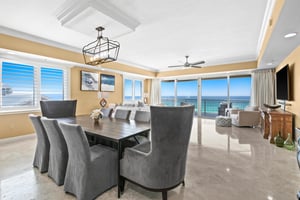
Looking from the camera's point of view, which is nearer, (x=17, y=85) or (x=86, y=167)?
(x=86, y=167)

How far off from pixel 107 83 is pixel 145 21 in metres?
3.96

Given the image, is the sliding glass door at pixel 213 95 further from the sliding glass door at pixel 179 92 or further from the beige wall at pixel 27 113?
the beige wall at pixel 27 113

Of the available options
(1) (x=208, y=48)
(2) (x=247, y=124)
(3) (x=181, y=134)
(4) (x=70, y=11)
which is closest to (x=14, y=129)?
(4) (x=70, y=11)

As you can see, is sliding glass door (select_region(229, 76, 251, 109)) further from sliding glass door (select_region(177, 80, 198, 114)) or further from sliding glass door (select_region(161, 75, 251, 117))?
sliding glass door (select_region(177, 80, 198, 114))

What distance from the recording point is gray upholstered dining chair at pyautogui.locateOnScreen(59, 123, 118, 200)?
1627 mm

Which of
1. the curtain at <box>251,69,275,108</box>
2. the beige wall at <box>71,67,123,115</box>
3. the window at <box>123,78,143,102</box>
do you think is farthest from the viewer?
the window at <box>123,78,143,102</box>

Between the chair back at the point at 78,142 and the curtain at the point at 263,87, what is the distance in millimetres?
6692

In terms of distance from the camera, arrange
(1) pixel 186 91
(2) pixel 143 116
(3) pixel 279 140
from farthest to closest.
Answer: (1) pixel 186 91 < (3) pixel 279 140 < (2) pixel 143 116

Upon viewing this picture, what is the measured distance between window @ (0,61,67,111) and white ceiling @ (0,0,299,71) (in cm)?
100

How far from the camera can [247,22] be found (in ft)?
9.95

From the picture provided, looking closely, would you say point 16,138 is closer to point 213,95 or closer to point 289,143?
point 289,143

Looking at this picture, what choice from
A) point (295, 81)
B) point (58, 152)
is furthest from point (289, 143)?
point (58, 152)

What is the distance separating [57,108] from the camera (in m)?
3.36

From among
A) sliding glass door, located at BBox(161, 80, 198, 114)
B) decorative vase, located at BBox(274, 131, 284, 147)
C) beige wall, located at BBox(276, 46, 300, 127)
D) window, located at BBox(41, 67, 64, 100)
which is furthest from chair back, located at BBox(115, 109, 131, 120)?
sliding glass door, located at BBox(161, 80, 198, 114)
